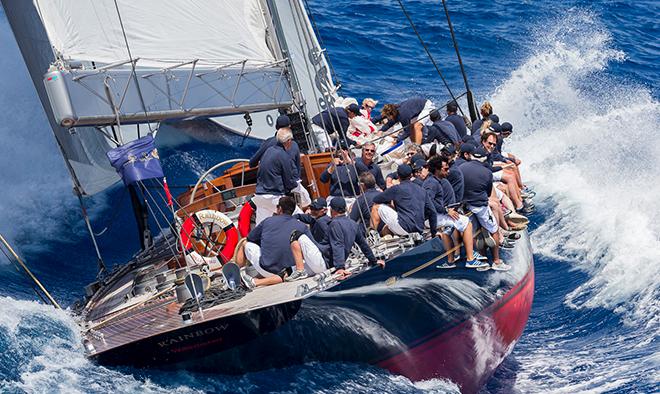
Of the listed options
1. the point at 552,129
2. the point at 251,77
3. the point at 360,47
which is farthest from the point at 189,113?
the point at 360,47

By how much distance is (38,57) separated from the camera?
13.2m

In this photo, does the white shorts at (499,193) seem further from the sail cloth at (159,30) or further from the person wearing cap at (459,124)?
the sail cloth at (159,30)

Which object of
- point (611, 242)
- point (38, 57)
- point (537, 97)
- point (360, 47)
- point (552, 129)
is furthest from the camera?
point (360, 47)

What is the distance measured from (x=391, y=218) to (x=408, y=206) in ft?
0.80

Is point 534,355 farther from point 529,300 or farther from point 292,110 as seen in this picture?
point 292,110

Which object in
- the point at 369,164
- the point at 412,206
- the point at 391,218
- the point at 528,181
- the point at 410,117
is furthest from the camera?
the point at 528,181

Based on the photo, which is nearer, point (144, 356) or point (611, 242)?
point (144, 356)

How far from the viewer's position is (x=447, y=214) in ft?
40.2

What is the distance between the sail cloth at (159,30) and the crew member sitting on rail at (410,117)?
91.2 inches

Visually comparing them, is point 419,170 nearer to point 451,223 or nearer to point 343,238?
point 451,223

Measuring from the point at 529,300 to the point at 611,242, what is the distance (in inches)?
96.5

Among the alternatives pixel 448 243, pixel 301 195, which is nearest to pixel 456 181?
pixel 448 243

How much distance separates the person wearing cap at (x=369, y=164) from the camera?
12.8 m

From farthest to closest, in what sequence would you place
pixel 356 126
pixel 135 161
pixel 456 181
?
pixel 356 126 < pixel 456 181 < pixel 135 161
